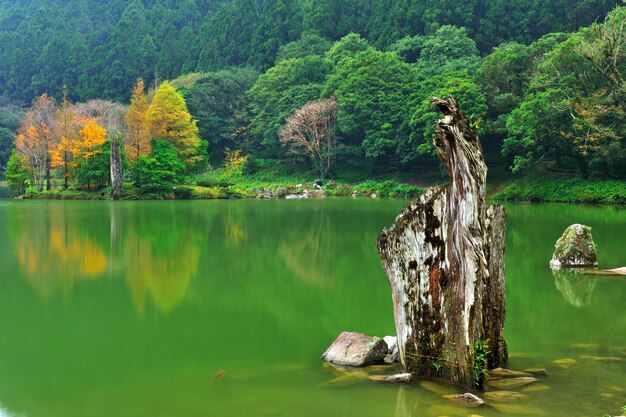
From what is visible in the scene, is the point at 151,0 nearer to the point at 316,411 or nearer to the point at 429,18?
the point at 429,18

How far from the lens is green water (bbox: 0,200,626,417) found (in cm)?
505

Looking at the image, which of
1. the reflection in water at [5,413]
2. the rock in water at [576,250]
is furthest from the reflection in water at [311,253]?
the reflection in water at [5,413]

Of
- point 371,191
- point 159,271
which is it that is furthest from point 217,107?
point 159,271

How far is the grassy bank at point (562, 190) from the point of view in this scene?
30.8 metres

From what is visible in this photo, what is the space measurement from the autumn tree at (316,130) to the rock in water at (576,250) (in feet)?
116

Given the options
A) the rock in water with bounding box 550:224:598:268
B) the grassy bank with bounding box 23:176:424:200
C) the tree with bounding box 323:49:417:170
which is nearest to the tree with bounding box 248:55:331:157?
the tree with bounding box 323:49:417:170

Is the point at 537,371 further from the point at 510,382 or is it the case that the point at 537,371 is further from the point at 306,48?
the point at 306,48

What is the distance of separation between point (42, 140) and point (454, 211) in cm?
4408

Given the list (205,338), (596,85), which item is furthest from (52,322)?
(596,85)

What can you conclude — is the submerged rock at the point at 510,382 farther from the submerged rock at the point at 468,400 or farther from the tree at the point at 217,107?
the tree at the point at 217,107

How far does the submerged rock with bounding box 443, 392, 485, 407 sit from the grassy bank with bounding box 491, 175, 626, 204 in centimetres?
2852

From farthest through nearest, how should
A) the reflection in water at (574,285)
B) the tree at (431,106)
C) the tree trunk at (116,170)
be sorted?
the tree trunk at (116,170) < the tree at (431,106) < the reflection in water at (574,285)

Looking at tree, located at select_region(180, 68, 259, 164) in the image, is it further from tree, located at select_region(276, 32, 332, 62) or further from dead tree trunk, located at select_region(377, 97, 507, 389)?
dead tree trunk, located at select_region(377, 97, 507, 389)

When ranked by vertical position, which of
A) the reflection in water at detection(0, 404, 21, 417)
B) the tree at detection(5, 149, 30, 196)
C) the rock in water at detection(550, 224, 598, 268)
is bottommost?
the reflection in water at detection(0, 404, 21, 417)
